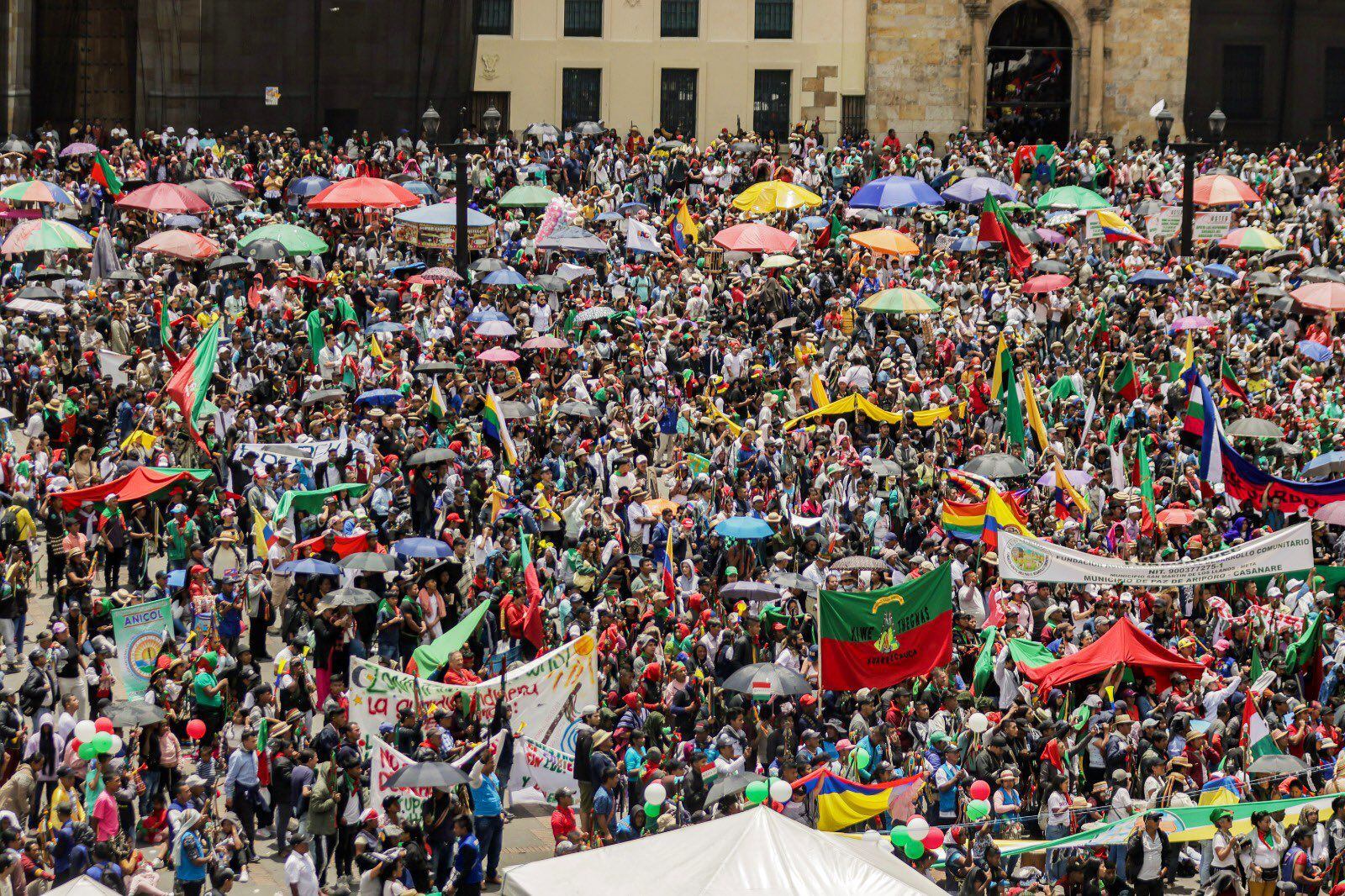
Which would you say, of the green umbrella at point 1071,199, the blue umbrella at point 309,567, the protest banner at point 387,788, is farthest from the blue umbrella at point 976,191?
the protest banner at point 387,788

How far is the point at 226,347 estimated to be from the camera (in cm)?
2747

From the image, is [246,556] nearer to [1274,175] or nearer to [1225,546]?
[1225,546]

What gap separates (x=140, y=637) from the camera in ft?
63.4

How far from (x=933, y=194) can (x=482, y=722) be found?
19.4m

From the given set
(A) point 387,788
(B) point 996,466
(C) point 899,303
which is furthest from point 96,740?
(C) point 899,303

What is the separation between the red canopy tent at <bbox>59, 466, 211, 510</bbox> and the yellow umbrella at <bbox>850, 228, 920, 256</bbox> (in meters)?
13.6

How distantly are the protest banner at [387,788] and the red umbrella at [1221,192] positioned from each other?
2333cm

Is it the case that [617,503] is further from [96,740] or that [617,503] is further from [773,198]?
[773,198]

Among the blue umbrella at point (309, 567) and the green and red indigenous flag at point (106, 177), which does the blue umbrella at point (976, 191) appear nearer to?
the green and red indigenous flag at point (106, 177)

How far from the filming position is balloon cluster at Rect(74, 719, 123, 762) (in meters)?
16.7

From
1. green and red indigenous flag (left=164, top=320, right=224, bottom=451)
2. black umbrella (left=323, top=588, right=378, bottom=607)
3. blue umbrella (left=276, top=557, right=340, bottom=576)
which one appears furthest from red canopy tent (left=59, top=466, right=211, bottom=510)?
black umbrella (left=323, top=588, right=378, bottom=607)

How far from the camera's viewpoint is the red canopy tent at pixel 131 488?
22.7 metres

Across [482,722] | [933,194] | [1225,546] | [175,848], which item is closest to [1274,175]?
[933,194]

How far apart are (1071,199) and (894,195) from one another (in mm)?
2942
